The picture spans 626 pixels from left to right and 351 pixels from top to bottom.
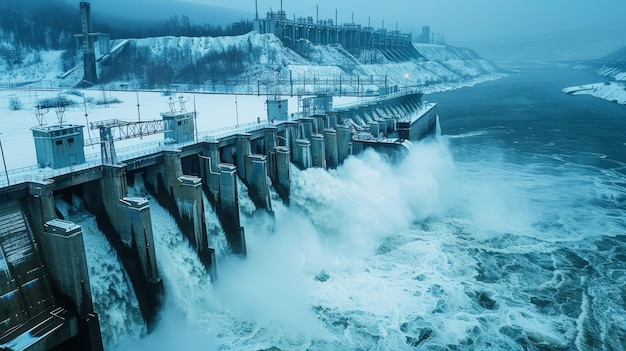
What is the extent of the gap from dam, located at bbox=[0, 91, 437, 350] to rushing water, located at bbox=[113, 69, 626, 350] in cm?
132

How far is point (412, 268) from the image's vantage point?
28.2 m

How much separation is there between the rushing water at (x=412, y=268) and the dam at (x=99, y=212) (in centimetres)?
132

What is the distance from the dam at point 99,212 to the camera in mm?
16609

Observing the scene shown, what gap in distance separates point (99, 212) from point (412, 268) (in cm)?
1798

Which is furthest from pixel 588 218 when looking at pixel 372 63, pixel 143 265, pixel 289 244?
pixel 372 63

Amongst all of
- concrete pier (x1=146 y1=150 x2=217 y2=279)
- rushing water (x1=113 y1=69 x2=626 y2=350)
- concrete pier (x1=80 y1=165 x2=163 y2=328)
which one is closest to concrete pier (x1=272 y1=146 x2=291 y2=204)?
rushing water (x1=113 y1=69 x2=626 y2=350)

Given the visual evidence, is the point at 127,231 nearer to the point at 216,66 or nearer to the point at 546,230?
the point at 546,230

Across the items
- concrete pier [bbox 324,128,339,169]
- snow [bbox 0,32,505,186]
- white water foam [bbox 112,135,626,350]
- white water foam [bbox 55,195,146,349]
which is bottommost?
white water foam [bbox 112,135,626,350]

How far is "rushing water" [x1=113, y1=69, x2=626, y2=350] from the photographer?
21750 millimetres

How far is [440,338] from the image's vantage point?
71.6 ft

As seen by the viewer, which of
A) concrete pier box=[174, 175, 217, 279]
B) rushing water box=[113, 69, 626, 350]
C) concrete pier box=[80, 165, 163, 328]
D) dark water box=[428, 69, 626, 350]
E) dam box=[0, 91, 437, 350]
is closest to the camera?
dam box=[0, 91, 437, 350]

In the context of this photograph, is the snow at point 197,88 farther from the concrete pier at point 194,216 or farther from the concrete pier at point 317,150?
the concrete pier at point 317,150

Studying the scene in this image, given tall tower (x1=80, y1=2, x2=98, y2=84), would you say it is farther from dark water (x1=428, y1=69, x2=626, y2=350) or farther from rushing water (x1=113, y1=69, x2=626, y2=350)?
rushing water (x1=113, y1=69, x2=626, y2=350)

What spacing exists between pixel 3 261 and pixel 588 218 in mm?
38840
